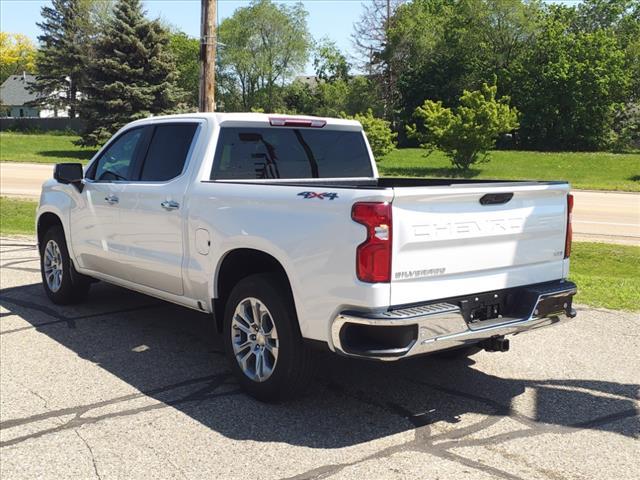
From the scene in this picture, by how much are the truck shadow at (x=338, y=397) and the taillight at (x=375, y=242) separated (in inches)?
40.7

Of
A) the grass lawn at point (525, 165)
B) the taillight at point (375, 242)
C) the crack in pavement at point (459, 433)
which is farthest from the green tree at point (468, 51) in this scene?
the taillight at point (375, 242)

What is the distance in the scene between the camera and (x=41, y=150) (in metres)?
44.2

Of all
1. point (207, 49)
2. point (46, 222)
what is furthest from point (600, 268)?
point (46, 222)

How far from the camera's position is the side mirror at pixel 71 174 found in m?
6.46

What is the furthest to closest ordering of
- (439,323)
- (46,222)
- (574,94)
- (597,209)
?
(574,94), (597,209), (46,222), (439,323)

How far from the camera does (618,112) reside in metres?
43.5

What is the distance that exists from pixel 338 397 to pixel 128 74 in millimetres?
34800

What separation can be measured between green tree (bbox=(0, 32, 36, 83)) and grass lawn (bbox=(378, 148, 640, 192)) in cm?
8978

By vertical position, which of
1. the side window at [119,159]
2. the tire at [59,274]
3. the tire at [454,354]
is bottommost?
the tire at [454,354]

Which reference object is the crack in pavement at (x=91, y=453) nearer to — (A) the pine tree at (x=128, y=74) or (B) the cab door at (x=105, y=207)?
(B) the cab door at (x=105, y=207)

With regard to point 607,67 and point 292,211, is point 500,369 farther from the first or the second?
point 607,67

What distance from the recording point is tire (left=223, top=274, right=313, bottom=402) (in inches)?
167

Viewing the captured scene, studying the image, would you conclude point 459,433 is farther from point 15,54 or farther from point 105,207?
point 15,54

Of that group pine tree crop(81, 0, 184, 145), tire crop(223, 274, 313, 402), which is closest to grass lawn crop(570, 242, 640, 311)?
tire crop(223, 274, 313, 402)
